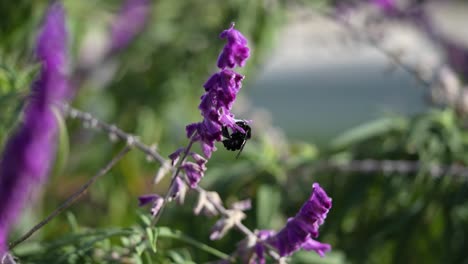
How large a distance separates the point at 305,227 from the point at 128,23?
71.4 inches

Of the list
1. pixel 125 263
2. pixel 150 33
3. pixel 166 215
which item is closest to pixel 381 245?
pixel 166 215

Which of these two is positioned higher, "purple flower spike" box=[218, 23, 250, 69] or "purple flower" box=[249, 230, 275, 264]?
"purple flower spike" box=[218, 23, 250, 69]

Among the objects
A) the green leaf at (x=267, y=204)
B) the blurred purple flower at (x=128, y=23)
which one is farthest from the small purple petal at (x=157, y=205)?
the blurred purple flower at (x=128, y=23)

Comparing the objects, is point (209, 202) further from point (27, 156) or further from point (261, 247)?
point (27, 156)

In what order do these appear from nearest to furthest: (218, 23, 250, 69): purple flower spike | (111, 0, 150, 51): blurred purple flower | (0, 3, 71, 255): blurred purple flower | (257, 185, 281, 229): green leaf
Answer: (0, 3, 71, 255): blurred purple flower < (218, 23, 250, 69): purple flower spike < (257, 185, 281, 229): green leaf < (111, 0, 150, 51): blurred purple flower

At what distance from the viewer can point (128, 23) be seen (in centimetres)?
239

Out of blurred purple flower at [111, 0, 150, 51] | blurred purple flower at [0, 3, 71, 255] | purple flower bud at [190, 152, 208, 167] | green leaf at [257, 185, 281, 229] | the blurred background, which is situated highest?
blurred purple flower at [111, 0, 150, 51]

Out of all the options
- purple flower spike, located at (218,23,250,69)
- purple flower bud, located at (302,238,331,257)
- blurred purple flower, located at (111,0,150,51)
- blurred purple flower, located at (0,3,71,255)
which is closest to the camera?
blurred purple flower, located at (0,3,71,255)

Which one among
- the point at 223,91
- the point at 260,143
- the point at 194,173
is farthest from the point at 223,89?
the point at 260,143

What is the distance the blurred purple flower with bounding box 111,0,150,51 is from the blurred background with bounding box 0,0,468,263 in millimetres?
38

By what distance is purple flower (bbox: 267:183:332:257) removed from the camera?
0.66 m

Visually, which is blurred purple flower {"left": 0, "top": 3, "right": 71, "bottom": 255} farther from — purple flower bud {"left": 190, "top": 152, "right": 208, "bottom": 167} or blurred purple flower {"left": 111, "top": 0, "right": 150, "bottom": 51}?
blurred purple flower {"left": 111, "top": 0, "right": 150, "bottom": 51}

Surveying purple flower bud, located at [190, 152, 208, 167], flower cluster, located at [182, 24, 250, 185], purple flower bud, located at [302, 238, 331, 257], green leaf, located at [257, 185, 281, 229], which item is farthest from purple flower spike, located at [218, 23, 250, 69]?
green leaf, located at [257, 185, 281, 229]

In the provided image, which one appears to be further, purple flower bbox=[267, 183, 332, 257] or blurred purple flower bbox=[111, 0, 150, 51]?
blurred purple flower bbox=[111, 0, 150, 51]
